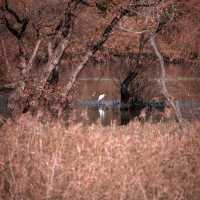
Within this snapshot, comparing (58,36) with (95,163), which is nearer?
(95,163)

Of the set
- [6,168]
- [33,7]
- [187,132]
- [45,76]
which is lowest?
[45,76]

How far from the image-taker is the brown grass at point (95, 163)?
23.1ft

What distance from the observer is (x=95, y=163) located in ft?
25.0

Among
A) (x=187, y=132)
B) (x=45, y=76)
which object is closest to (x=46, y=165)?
(x=187, y=132)

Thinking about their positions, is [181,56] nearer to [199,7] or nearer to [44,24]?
[199,7]

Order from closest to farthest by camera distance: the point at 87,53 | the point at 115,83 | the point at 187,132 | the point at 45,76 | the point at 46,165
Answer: the point at 46,165
the point at 187,132
the point at 45,76
the point at 87,53
the point at 115,83

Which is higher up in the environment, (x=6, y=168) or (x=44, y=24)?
(x=6, y=168)

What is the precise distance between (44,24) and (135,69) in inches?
321

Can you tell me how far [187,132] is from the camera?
9.79m

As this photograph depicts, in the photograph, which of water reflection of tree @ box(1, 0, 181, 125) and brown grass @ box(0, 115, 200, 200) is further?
water reflection of tree @ box(1, 0, 181, 125)

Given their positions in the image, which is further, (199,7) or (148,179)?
(199,7)

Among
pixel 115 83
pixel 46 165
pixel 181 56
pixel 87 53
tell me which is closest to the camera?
pixel 46 165

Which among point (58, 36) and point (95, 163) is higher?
point (95, 163)

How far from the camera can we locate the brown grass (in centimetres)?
703
